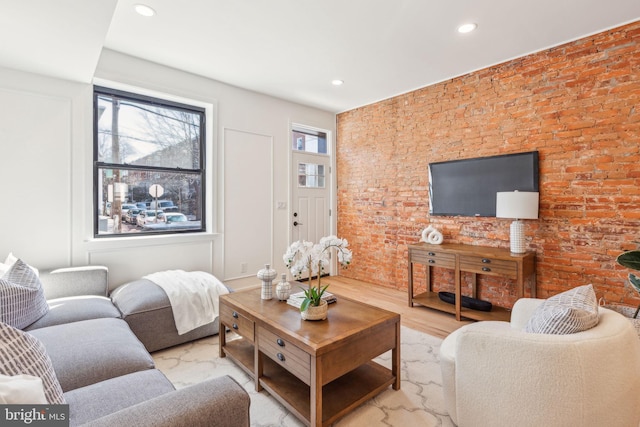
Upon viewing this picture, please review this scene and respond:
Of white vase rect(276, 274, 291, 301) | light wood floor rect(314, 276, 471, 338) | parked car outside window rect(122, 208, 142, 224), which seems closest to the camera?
white vase rect(276, 274, 291, 301)

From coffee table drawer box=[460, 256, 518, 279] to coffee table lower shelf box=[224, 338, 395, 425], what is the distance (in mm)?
1591

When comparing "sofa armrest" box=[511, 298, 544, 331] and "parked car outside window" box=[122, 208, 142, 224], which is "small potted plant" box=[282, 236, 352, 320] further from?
"parked car outside window" box=[122, 208, 142, 224]

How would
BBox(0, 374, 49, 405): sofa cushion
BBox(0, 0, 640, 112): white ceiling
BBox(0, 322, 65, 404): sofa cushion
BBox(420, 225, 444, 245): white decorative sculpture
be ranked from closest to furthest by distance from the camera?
BBox(0, 374, 49, 405): sofa cushion < BBox(0, 322, 65, 404): sofa cushion < BBox(0, 0, 640, 112): white ceiling < BBox(420, 225, 444, 245): white decorative sculpture

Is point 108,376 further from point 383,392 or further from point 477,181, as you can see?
point 477,181

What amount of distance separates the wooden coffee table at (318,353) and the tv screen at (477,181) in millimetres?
2113

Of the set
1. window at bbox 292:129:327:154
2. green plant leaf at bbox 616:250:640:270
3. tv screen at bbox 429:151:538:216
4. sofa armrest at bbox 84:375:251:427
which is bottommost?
sofa armrest at bbox 84:375:251:427

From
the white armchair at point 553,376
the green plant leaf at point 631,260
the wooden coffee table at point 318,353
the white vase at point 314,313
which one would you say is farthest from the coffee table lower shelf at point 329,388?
the green plant leaf at point 631,260

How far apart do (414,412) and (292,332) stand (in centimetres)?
86

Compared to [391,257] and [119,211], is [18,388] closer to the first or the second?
[119,211]

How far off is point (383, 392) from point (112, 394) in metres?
1.50

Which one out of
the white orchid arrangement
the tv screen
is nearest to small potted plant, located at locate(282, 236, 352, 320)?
the white orchid arrangement

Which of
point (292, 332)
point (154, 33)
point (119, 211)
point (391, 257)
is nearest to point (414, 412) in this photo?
point (292, 332)

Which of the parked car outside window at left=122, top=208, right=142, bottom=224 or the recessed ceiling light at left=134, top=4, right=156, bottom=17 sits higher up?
the recessed ceiling light at left=134, top=4, right=156, bottom=17

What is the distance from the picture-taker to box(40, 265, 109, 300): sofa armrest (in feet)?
8.38
